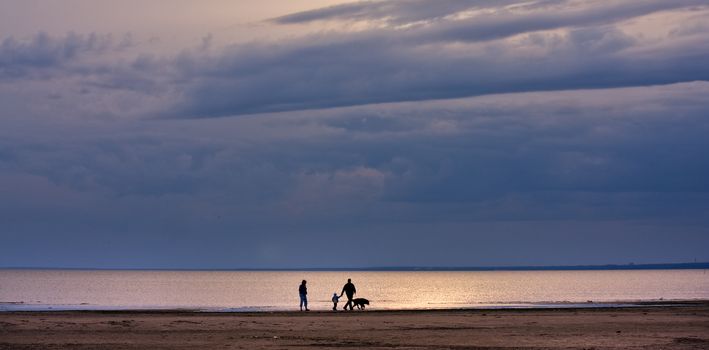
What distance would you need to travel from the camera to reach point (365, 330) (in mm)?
39000

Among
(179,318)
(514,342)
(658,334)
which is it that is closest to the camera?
(514,342)

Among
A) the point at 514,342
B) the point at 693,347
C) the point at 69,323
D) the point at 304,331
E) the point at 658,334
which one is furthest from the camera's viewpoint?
the point at 69,323

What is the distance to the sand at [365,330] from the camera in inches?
1276

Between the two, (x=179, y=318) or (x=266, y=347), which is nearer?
(x=266, y=347)

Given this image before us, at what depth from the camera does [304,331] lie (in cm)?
3856

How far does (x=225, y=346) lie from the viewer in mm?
31953

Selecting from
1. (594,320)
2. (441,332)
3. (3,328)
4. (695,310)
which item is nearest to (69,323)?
(3,328)

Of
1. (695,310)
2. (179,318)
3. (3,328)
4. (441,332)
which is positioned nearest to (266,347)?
(441,332)

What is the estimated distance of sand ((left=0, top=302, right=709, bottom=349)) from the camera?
1276 inches

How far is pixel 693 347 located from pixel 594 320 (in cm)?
1364

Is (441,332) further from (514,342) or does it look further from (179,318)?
(179,318)

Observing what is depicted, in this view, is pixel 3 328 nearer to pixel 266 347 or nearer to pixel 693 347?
pixel 266 347

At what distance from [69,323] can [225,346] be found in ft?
43.6

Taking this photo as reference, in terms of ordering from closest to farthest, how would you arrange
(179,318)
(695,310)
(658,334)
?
1. (658,334)
2. (179,318)
3. (695,310)
